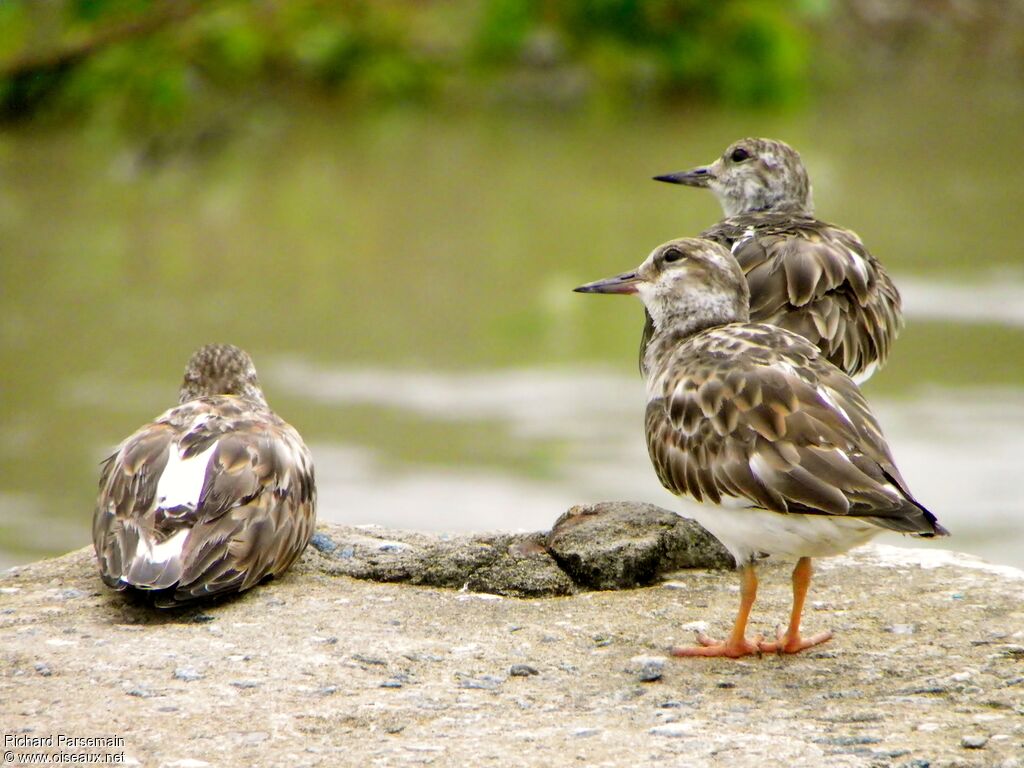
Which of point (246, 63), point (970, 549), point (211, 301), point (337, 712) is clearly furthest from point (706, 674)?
point (246, 63)

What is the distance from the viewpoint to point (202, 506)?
5312mm

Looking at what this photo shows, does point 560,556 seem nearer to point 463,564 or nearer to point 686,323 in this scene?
point 463,564

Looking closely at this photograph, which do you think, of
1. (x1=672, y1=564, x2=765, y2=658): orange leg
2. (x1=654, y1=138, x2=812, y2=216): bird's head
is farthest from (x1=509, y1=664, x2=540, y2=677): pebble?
(x1=654, y1=138, x2=812, y2=216): bird's head

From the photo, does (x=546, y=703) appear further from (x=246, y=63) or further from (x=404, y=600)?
(x=246, y=63)

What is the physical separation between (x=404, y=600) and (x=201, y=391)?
146 centimetres

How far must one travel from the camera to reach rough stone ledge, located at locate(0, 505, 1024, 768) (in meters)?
4.15

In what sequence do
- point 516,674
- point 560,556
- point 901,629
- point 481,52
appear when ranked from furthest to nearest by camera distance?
1. point 481,52
2. point 560,556
3. point 901,629
4. point 516,674

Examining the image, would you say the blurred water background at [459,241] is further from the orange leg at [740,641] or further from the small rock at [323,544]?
the orange leg at [740,641]

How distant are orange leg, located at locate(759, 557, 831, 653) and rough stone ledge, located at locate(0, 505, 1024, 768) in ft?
0.14

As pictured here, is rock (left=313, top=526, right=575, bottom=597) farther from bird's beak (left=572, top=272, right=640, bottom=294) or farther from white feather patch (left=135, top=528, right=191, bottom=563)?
bird's beak (left=572, top=272, right=640, bottom=294)

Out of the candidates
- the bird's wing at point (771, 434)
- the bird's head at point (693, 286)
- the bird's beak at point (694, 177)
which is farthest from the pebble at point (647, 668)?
the bird's beak at point (694, 177)

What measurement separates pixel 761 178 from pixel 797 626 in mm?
2664

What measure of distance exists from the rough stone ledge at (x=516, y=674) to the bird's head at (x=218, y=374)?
2.88ft

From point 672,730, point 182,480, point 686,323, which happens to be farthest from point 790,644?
point 182,480
